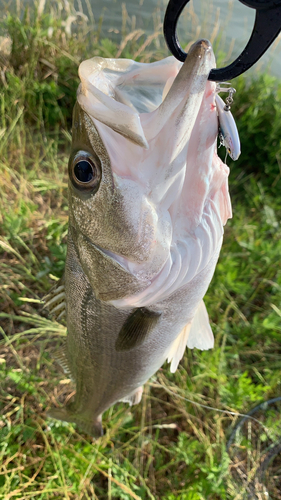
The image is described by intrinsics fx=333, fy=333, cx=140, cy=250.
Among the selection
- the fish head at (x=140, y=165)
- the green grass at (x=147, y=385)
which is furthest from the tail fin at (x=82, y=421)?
the fish head at (x=140, y=165)

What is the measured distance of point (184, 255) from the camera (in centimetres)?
101

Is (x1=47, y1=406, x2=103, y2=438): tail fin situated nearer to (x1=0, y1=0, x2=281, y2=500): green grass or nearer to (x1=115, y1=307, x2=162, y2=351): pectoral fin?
(x1=0, y1=0, x2=281, y2=500): green grass

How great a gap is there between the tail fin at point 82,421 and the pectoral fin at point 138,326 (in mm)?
805

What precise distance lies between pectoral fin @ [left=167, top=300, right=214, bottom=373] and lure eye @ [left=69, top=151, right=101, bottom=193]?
753 millimetres

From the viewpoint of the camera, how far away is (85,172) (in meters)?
0.90

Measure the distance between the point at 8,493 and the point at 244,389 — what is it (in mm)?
1496

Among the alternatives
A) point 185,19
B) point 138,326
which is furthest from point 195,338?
point 185,19

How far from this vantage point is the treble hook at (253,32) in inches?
25.6

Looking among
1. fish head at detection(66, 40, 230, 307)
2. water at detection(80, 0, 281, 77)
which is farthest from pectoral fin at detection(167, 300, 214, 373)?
water at detection(80, 0, 281, 77)

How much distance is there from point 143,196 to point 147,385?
178 cm

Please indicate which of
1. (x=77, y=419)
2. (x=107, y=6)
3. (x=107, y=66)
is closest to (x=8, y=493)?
(x=77, y=419)

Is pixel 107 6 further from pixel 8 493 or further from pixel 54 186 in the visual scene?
pixel 8 493

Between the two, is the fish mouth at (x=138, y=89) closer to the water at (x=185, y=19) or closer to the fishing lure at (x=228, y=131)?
the fishing lure at (x=228, y=131)

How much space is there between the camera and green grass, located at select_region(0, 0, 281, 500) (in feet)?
6.51
